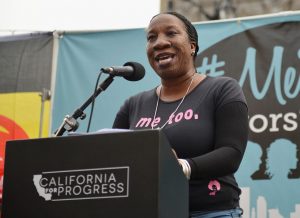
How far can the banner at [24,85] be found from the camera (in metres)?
4.91

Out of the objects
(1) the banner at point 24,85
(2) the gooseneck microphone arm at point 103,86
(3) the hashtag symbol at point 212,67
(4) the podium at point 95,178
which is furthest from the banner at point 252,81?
(4) the podium at point 95,178

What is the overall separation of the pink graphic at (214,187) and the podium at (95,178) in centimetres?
30

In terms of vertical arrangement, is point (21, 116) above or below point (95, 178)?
above

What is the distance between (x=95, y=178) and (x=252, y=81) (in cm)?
271

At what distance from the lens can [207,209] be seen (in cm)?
228

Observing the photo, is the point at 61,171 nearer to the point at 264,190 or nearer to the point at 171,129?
the point at 171,129

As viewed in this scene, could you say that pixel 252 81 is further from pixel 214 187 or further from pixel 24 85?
pixel 214 187

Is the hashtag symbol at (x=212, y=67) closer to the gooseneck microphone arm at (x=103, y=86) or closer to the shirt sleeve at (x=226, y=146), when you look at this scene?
the gooseneck microphone arm at (x=103, y=86)

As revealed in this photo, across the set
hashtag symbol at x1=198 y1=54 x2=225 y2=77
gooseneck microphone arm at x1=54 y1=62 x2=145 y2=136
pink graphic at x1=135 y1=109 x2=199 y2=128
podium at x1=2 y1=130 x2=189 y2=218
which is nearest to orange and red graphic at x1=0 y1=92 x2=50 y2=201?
hashtag symbol at x1=198 y1=54 x2=225 y2=77

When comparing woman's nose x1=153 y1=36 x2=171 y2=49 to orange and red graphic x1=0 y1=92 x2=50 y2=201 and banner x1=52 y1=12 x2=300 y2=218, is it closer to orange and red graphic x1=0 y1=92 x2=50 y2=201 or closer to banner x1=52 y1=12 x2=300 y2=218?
banner x1=52 y1=12 x2=300 y2=218

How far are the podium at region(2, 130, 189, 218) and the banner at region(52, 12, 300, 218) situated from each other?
7.37 ft

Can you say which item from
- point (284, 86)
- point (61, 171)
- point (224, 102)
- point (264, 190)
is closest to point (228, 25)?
point (284, 86)

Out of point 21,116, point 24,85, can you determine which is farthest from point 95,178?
point 24,85

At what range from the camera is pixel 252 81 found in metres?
4.43
